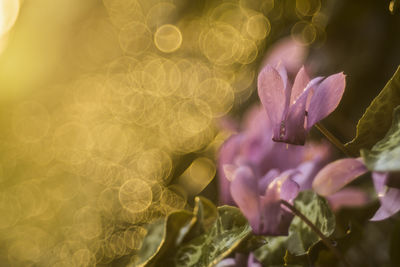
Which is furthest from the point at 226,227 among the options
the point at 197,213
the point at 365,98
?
the point at 365,98

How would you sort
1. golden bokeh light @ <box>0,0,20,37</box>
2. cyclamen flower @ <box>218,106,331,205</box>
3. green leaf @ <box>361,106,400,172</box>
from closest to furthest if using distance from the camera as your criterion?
green leaf @ <box>361,106,400,172</box> → cyclamen flower @ <box>218,106,331,205</box> → golden bokeh light @ <box>0,0,20,37</box>

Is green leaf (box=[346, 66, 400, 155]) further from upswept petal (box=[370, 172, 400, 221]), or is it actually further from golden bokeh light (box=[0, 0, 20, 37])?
golden bokeh light (box=[0, 0, 20, 37])

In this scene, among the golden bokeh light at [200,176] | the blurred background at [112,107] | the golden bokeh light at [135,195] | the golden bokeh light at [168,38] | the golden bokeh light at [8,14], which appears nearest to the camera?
the golden bokeh light at [200,176]

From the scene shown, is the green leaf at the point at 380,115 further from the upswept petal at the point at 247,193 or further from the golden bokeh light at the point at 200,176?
the golden bokeh light at the point at 200,176

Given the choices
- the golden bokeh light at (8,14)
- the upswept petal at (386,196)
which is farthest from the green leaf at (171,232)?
the golden bokeh light at (8,14)

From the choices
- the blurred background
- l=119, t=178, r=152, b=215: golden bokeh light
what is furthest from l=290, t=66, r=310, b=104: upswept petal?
l=119, t=178, r=152, b=215: golden bokeh light

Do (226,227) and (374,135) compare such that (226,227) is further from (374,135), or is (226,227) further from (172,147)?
(172,147)

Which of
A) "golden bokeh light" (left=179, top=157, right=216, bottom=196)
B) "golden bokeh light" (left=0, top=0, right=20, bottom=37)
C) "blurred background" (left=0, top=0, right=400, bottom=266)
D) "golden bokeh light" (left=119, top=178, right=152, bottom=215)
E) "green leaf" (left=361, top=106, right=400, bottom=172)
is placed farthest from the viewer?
"golden bokeh light" (left=0, top=0, right=20, bottom=37)
